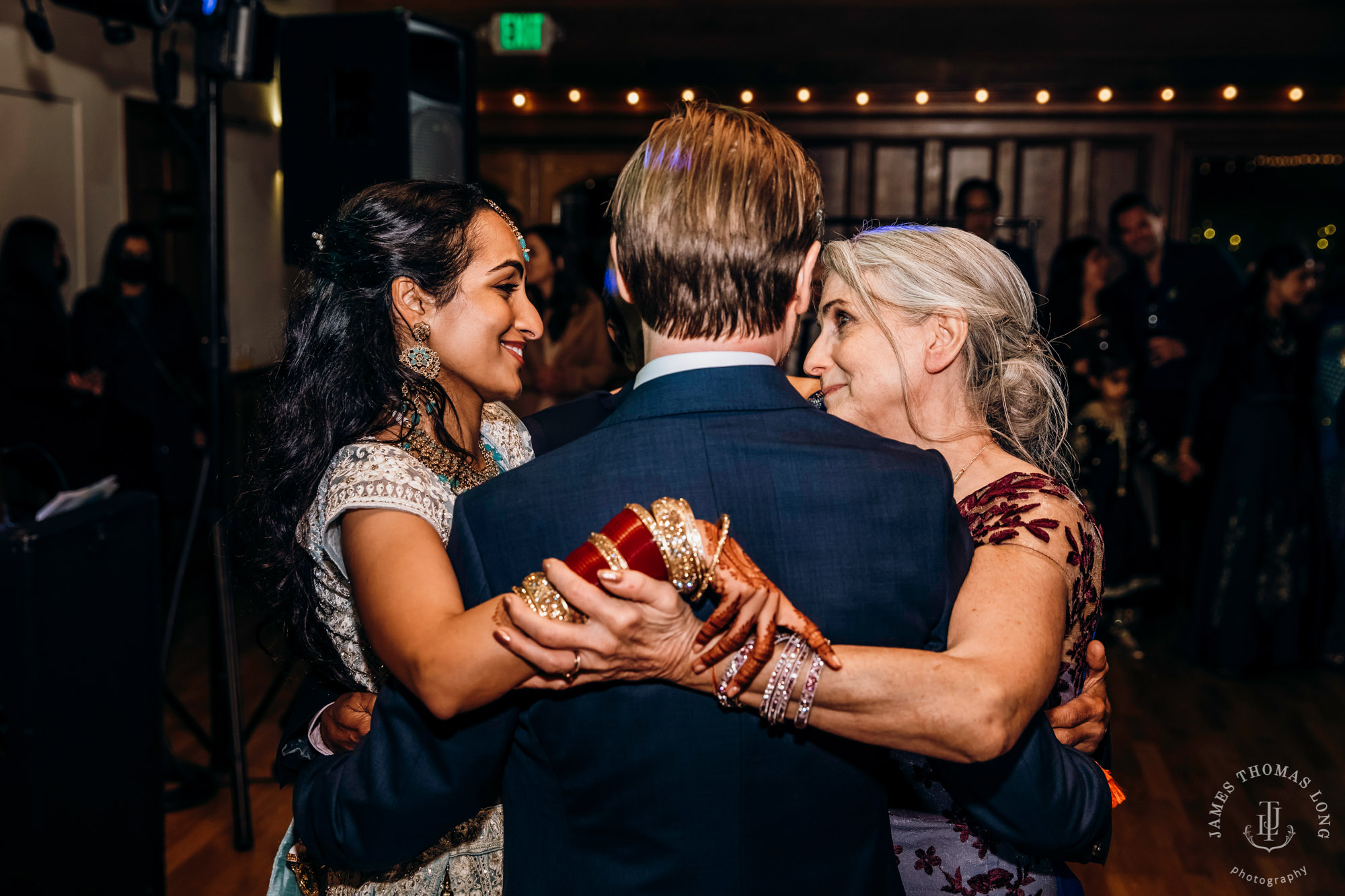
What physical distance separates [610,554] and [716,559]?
0.08 metres

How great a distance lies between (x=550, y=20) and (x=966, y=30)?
2.52 metres

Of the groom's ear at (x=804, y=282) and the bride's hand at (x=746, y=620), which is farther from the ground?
the groom's ear at (x=804, y=282)

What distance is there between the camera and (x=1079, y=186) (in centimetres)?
655

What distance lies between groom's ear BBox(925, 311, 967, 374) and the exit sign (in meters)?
5.48

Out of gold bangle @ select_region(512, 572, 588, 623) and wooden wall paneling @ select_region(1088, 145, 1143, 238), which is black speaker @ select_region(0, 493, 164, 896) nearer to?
gold bangle @ select_region(512, 572, 588, 623)

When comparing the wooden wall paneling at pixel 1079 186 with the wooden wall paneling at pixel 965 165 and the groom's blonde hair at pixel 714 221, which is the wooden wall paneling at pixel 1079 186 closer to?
the wooden wall paneling at pixel 965 165

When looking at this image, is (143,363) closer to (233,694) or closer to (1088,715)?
(233,694)

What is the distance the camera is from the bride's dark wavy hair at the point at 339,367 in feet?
4.55

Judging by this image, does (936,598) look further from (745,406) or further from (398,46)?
(398,46)

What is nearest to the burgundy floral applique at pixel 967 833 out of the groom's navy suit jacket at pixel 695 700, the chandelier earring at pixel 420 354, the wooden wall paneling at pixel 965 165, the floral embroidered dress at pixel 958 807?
the floral embroidered dress at pixel 958 807

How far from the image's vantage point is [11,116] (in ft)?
14.8

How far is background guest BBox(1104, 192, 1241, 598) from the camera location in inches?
201

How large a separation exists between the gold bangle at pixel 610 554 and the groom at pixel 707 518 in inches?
3.4

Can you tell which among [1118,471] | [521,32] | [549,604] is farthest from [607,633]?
[521,32]
